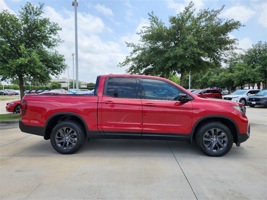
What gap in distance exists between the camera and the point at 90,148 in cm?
621

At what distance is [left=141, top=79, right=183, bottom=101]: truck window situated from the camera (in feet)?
18.5

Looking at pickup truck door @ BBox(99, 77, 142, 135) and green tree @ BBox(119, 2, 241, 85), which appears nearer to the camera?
pickup truck door @ BBox(99, 77, 142, 135)

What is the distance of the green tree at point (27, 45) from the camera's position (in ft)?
37.8

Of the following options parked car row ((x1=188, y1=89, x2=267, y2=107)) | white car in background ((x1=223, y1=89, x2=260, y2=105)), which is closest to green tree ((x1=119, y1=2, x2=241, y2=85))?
parked car row ((x1=188, y1=89, x2=267, y2=107))

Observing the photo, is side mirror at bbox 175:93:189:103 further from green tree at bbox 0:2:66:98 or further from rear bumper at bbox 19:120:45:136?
green tree at bbox 0:2:66:98

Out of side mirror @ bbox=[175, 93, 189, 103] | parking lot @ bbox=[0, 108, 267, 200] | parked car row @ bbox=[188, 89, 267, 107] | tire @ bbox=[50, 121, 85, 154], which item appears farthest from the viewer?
parked car row @ bbox=[188, 89, 267, 107]

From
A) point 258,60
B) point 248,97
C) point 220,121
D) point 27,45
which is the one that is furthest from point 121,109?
point 258,60

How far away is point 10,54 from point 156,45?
8351 mm

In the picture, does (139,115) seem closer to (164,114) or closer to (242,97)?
(164,114)

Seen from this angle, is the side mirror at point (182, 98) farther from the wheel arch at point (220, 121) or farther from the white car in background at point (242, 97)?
the white car in background at point (242, 97)

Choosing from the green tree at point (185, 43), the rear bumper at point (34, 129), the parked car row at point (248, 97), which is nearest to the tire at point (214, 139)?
the rear bumper at point (34, 129)

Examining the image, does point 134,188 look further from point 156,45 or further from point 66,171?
point 156,45

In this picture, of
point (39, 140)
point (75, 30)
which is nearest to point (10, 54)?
point (75, 30)

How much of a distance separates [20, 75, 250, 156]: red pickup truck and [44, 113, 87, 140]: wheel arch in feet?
0.08
